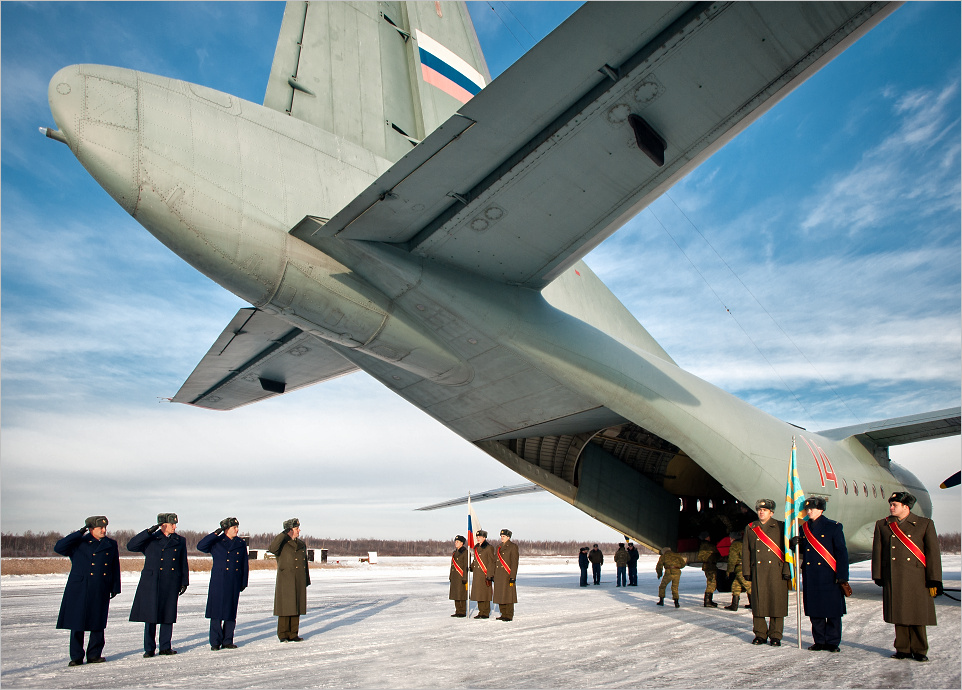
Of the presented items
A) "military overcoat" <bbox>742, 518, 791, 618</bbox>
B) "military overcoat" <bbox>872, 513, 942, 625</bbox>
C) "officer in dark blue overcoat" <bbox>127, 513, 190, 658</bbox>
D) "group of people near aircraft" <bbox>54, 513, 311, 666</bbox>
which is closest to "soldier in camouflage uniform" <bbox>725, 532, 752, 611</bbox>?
"military overcoat" <bbox>742, 518, 791, 618</bbox>

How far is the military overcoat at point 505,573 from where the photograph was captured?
27.1 ft

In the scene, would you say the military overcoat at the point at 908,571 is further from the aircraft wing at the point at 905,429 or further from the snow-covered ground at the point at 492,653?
the aircraft wing at the point at 905,429

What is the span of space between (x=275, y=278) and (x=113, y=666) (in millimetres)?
3656

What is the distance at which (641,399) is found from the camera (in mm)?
7680

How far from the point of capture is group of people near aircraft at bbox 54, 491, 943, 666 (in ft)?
17.9

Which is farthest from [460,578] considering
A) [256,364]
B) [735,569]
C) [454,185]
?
[454,185]

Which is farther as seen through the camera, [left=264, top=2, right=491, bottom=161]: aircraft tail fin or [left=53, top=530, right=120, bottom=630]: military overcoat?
[left=264, top=2, right=491, bottom=161]: aircraft tail fin

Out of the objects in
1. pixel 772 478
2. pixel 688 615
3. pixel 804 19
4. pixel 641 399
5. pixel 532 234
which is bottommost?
pixel 688 615

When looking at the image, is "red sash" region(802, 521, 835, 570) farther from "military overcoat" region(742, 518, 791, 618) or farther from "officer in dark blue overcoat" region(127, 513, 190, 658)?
"officer in dark blue overcoat" region(127, 513, 190, 658)

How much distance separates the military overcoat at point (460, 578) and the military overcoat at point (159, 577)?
13.2ft

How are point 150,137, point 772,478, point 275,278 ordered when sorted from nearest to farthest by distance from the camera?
point 150,137
point 275,278
point 772,478

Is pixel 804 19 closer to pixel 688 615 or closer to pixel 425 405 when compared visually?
pixel 425 405

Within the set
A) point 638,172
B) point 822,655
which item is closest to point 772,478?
point 822,655

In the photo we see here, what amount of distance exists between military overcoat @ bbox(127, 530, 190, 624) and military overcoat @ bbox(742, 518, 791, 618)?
5.80 m
